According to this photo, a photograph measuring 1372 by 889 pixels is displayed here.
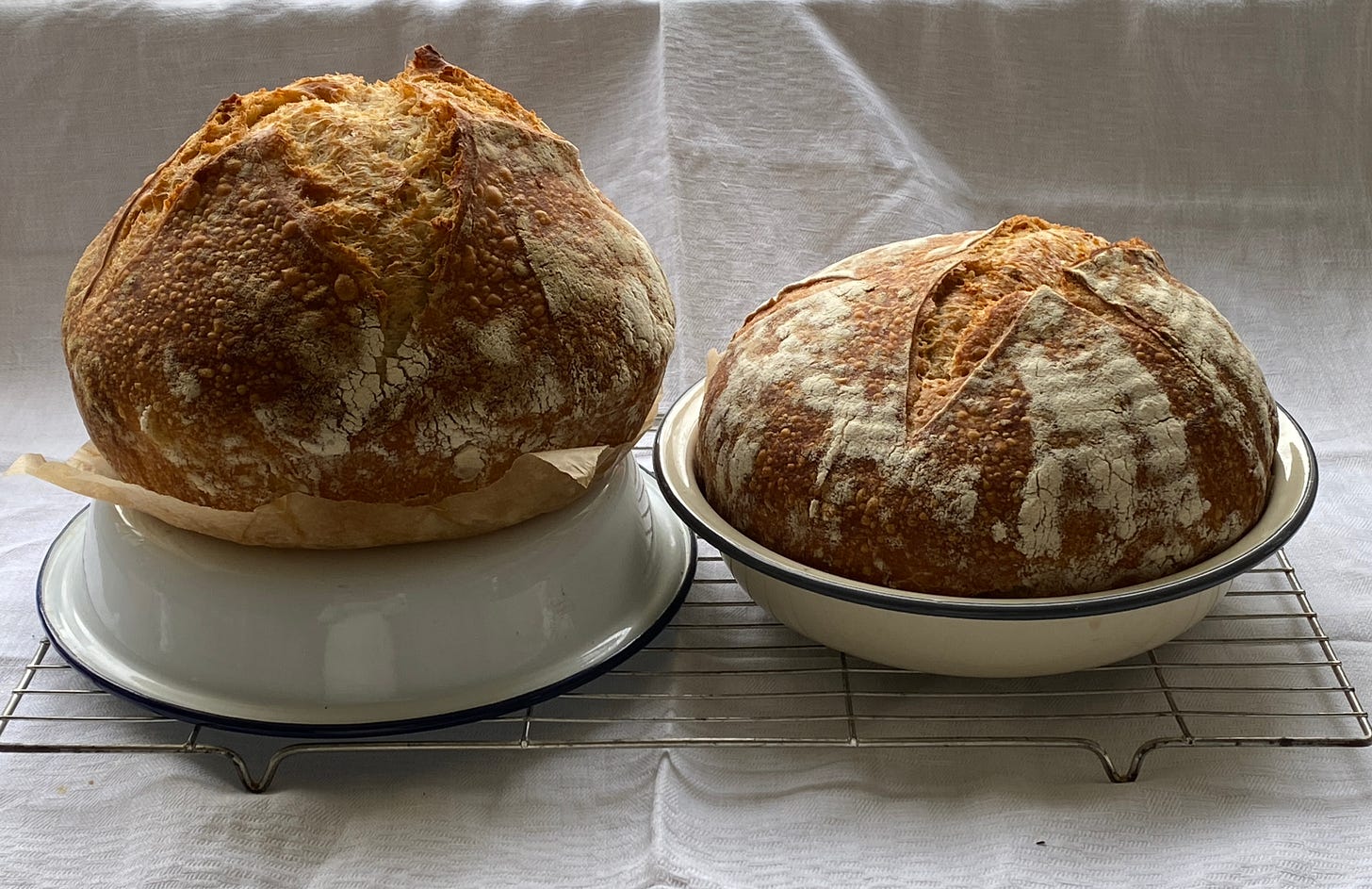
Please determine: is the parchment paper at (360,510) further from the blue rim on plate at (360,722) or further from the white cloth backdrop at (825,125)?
the white cloth backdrop at (825,125)

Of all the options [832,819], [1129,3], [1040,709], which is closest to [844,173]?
[1129,3]

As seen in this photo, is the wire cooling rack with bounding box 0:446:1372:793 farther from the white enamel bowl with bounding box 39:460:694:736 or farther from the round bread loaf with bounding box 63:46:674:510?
the round bread loaf with bounding box 63:46:674:510

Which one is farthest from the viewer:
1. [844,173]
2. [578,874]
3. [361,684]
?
[844,173]

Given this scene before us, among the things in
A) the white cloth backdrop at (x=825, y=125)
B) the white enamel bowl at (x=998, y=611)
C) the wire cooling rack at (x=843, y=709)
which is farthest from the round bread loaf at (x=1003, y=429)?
the white cloth backdrop at (x=825, y=125)

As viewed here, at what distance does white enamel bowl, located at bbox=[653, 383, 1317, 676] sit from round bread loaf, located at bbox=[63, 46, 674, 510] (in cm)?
24

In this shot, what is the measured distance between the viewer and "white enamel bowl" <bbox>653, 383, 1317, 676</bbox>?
1.34 metres

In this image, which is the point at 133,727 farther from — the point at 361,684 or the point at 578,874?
Result: the point at 578,874

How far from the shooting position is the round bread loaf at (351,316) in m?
1.36

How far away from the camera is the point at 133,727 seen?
1.51 metres

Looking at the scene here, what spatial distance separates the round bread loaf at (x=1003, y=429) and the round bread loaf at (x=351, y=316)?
0.62ft

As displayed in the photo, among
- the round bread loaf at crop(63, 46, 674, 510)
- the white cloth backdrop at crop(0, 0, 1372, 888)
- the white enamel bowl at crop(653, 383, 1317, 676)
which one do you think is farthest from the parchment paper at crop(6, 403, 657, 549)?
the white cloth backdrop at crop(0, 0, 1372, 888)

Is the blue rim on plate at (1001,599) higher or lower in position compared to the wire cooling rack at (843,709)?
higher

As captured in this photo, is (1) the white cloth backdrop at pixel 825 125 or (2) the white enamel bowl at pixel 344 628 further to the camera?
(1) the white cloth backdrop at pixel 825 125

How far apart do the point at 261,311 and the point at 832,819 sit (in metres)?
0.73
